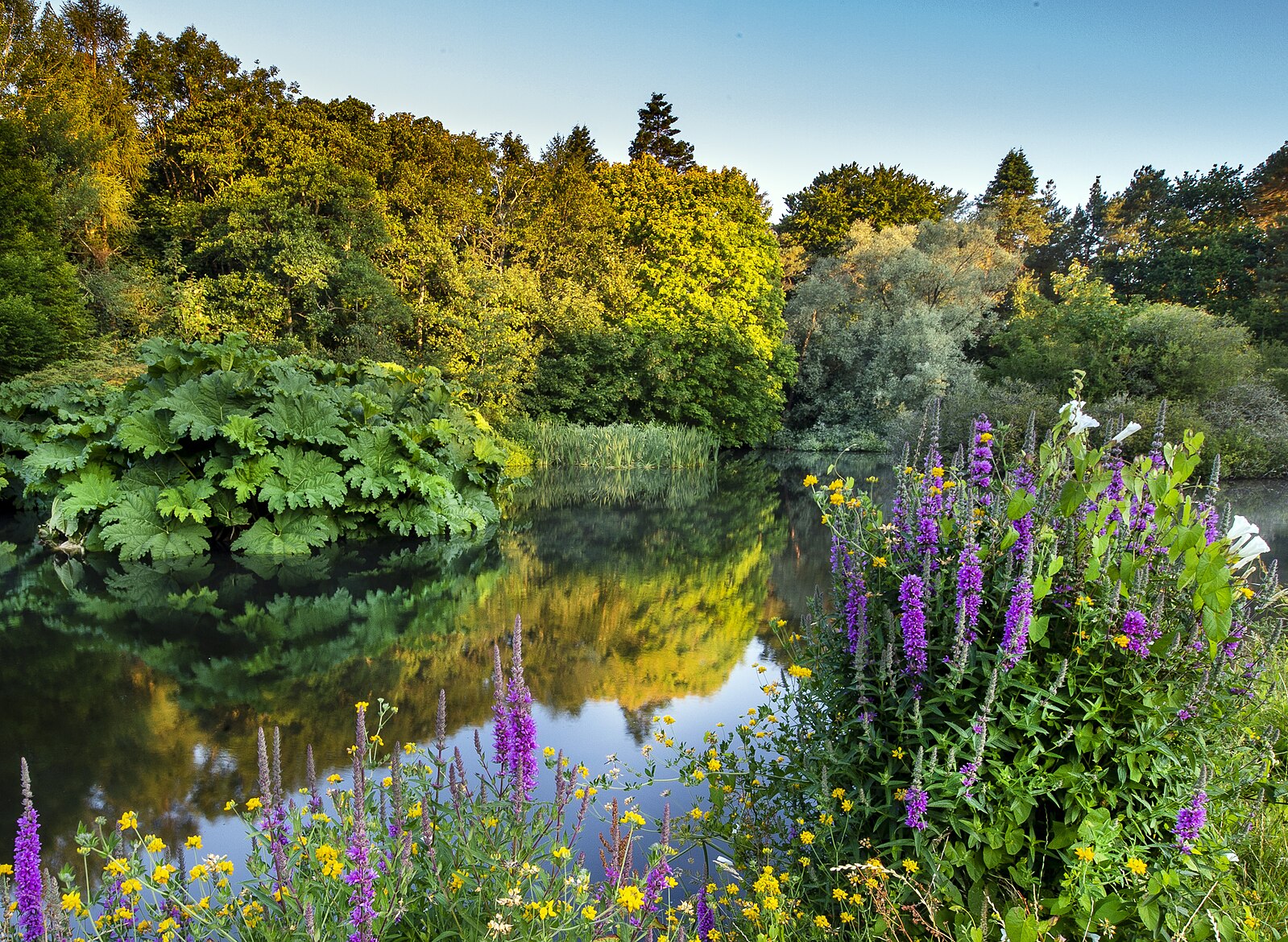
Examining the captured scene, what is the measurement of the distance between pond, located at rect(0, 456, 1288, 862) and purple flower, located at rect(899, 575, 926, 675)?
1882mm

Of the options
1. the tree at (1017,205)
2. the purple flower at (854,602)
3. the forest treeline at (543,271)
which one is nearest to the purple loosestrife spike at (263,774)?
the purple flower at (854,602)

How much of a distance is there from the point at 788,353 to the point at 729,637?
76.3ft

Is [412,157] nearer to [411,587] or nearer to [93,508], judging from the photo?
[93,508]

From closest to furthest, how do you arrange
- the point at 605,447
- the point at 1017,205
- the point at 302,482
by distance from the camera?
the point at 302,482 < the point at 605,447 < the point at 1017,205

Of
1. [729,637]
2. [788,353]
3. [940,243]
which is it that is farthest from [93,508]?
[940,243]

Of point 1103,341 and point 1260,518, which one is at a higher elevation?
point 1103,341

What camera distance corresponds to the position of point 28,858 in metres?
1.50

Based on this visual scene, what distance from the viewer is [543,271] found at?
81.1 feet

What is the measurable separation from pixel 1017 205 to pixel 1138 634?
148ft

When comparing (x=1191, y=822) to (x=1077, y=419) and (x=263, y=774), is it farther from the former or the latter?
(x=263, y=774)

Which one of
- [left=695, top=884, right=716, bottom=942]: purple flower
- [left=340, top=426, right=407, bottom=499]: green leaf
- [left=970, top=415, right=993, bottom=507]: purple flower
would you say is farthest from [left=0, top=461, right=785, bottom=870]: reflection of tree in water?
[left=970, top=415, right=993, bottom=507]: purple flower

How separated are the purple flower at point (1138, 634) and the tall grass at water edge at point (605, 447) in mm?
17804

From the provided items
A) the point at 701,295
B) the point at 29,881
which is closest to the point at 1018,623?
the point at 29,881

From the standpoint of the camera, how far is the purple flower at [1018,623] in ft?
7.10
